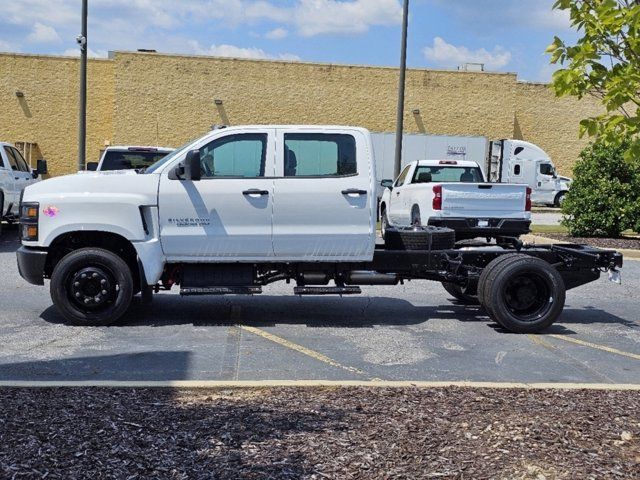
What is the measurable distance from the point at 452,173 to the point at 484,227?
12.0 ft

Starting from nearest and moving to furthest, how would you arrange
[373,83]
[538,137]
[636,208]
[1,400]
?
[1,400]
[636,208]
[373,83]
[538,137]

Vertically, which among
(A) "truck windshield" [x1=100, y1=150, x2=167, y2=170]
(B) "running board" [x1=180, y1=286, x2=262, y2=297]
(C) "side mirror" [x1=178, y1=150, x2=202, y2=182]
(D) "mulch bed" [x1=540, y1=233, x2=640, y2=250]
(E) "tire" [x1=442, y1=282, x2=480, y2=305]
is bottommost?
(E) "tire" [x1=442, y1=282, x2=480, y2=305]

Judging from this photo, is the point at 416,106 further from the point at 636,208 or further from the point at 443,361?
the point at 443,361

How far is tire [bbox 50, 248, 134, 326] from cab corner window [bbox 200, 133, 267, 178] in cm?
137

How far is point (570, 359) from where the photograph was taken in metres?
7.51

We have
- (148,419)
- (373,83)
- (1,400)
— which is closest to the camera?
(148,419)

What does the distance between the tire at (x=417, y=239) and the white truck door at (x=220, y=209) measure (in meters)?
1.46

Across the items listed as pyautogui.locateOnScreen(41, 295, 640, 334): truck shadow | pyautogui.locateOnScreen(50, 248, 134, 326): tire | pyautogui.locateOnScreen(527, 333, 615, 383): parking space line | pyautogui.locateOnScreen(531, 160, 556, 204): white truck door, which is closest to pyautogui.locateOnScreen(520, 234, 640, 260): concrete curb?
pyautogui.locateOnScreen(41, 295, 640, 334): truck shadow

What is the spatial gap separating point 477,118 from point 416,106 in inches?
122

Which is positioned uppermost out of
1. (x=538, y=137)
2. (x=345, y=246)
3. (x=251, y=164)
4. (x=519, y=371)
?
(x=538, y=137)

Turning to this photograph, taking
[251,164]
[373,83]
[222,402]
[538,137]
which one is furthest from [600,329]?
[538,137]

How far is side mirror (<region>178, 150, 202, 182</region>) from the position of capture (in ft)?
27.0

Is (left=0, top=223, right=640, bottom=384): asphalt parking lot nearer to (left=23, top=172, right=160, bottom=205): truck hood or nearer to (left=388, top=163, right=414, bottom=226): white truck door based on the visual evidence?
(left=23, top=172, right=160, bottom=205): truck hood

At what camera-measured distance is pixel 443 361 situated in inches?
289
